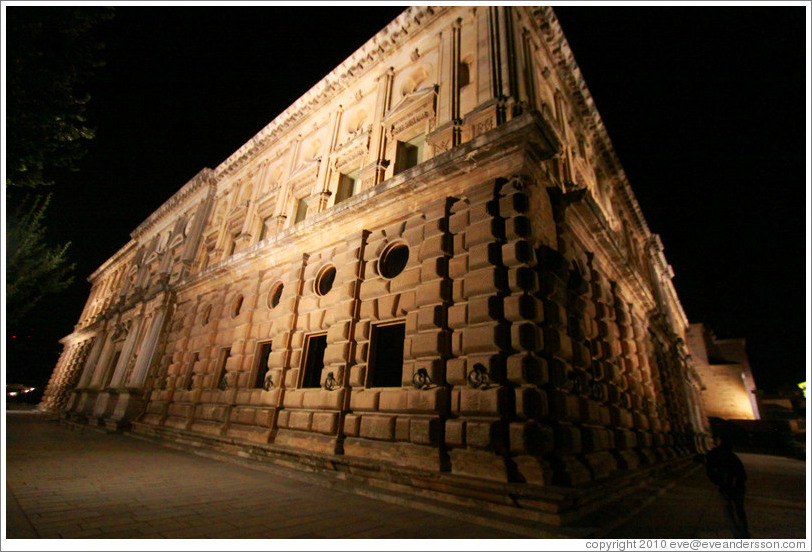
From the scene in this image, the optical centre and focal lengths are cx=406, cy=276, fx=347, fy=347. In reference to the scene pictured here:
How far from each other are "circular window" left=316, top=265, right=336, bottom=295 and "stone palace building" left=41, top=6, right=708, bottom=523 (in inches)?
3.4

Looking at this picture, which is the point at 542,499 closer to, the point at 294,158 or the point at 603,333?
the point at 603,333

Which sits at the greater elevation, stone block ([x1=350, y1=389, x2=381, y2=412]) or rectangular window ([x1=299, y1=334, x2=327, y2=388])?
rectangular window ([x1=299, y1=334, x2=327, y2=388])

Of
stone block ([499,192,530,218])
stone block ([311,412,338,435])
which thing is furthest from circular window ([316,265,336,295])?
stone block ([499,192,530,218])

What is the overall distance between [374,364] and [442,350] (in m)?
2.22

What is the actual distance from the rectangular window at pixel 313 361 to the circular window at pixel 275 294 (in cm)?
274

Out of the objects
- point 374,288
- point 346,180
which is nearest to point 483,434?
point 374,288

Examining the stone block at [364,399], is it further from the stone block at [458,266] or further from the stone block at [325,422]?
the stone block at [458,266]

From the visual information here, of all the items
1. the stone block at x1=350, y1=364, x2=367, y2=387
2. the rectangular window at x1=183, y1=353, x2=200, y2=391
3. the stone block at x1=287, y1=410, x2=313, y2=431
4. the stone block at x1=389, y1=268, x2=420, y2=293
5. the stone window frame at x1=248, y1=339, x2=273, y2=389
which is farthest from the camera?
the rectangular window at x1=183, y1=353, x2=200, y2=391

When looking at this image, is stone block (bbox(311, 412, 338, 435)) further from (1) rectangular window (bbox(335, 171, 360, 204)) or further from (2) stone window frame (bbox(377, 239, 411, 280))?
(1) rectangular window (bbox(335, 171, 360, 204))

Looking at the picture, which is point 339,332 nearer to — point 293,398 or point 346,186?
point 293,398

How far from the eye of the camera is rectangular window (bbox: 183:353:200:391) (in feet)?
45.9

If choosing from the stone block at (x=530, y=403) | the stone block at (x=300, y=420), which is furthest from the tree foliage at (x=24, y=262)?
the stone block at (x=530, y=403)

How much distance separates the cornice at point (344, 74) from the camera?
42.1 ft

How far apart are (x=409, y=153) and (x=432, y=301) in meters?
6.19
